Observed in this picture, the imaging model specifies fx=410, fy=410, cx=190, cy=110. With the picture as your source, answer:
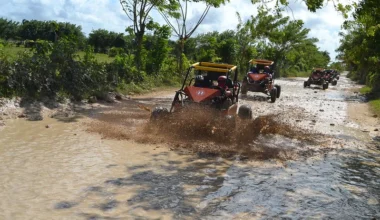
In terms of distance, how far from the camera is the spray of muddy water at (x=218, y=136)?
8273 millimetres

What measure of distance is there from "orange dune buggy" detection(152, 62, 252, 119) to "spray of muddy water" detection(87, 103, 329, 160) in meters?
0.34

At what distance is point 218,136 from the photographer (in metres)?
8.84

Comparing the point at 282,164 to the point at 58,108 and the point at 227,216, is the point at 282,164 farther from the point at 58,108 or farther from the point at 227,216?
the point at 58,108

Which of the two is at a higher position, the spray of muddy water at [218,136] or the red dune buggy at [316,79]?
the red dune buggy at [316,79]

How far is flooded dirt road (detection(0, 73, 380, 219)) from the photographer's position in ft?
16.6

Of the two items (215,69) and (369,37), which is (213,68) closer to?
(215,69)

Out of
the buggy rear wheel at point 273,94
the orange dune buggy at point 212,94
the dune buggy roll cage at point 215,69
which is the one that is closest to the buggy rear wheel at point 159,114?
the orange dune buggy at point 212,94

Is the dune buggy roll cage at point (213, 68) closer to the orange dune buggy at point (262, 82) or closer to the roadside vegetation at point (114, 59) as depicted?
the roadside vegetation at point (114, 59)

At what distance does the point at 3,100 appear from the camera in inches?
409

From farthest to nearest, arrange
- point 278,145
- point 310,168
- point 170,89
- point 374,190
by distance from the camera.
Answer: point 170,89, point 278,145, point 310,168, point 374,190

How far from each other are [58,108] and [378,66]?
757 inches

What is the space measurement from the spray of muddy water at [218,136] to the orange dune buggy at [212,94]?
34 centimetres

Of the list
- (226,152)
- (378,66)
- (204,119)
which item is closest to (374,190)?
(226,152)

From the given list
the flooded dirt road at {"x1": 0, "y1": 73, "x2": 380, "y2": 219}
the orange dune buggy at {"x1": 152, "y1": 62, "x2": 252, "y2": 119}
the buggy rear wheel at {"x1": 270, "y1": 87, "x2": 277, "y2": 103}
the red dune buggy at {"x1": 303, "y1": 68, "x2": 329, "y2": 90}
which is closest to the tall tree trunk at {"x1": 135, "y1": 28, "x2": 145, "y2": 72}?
the buggy rear wheel at {"x1": 270, "y1": 87, "x2": 277, "y2": 103}
